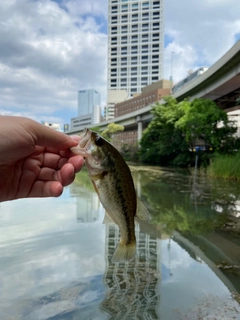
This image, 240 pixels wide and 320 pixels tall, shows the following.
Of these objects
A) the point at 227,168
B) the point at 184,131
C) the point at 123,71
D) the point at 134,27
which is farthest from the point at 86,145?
the point at 134,27

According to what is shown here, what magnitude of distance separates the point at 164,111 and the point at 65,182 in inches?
1098

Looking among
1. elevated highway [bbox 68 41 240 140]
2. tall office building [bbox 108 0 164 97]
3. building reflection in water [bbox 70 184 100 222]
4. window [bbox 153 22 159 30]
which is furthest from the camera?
window [bbox 153 22 159 30]

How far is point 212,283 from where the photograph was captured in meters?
3.73

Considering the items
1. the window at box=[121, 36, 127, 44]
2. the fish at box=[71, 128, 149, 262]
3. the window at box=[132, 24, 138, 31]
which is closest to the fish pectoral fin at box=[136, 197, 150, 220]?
the fish at box=[71, 128, 149, 262]

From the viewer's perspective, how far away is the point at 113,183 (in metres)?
1.80

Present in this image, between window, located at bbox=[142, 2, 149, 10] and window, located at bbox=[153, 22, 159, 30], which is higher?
window, located at bbox=[142, 2, 149, 10]

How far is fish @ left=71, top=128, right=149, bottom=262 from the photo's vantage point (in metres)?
1.72

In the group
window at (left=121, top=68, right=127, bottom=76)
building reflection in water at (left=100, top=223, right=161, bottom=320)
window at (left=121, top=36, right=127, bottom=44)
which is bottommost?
building reflection in water at (left=100, top=223, right=161, bottom=320)

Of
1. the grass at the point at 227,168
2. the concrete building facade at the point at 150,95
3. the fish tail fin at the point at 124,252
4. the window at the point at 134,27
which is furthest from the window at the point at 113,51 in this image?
the fish tail fin at the point at 124,252

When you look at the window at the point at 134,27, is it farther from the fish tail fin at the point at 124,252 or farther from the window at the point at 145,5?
the fish tail fin at the point at 124,252

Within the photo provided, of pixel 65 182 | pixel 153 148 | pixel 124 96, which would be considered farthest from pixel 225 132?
pixel 124 96

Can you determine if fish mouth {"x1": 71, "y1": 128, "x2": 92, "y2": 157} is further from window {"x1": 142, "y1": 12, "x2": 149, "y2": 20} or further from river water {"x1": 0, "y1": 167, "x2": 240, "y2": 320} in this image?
window {"x1": 142, "y1": 12, "x2": 149, "y2": 20}

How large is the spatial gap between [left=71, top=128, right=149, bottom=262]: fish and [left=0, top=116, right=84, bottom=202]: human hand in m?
0.26

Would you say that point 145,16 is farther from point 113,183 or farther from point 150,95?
point 113,183
